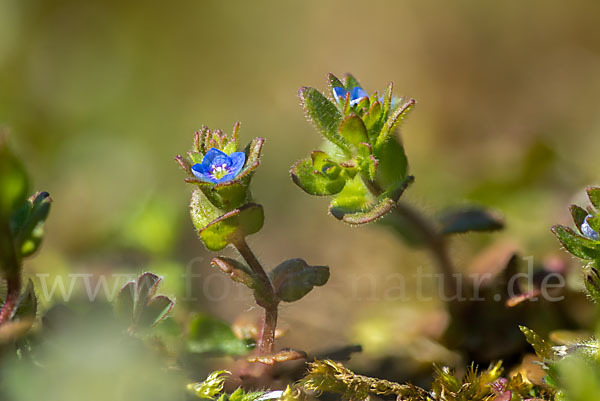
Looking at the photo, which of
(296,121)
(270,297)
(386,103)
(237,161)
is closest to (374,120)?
(386,103)

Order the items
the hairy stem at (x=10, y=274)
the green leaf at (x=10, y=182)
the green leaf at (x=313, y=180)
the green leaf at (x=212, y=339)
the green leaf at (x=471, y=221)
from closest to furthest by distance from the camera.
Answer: the green leaf at (x=10, y=182) → the hairy stem at (x=10, y=274) → the green leaf at (x=313, y=180) → the green leaf at (x=212, y=339) → the green leaf at (x=471, y=221)

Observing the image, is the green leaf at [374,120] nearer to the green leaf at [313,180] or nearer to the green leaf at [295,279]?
the green leaf at [313,180]

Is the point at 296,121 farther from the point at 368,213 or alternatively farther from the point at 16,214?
the point at 16,214

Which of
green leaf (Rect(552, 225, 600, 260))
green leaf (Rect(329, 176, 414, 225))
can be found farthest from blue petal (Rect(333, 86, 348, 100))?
green leaf (Rect(552, 225, 600, 260))

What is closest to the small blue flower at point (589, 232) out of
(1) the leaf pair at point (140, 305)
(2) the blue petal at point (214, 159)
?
(2) the blue petal at point (214, 159)

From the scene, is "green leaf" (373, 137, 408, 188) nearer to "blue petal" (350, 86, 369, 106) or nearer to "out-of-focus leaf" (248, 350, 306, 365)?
"blue petal" (350, 86, 369, 106)

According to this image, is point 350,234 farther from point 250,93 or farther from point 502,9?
point 502,9
